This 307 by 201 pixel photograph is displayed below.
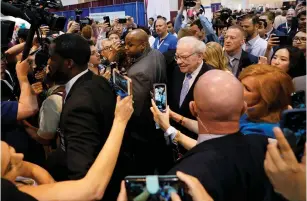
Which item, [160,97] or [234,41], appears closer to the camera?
[160,97]

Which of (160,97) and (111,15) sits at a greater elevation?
(111,15)

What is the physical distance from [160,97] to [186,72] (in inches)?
25.4

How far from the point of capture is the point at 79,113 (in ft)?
5.32

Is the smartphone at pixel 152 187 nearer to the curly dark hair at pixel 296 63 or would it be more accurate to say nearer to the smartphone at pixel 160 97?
the smartphone at pixel 160 97

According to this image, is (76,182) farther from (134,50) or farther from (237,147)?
(134,50)

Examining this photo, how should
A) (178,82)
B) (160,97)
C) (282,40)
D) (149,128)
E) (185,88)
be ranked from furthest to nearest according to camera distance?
(282,40), (149,128), (178,82), (185,88), (160,97)

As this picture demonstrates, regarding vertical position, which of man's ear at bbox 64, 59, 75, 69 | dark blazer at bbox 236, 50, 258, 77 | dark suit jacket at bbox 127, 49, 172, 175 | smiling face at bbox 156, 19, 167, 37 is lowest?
dark suit jacket at bbox 127, 49, 172, 175

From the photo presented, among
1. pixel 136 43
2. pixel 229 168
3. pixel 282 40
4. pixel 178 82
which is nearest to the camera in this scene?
pixel 229 168

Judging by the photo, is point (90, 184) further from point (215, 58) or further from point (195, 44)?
point (215, 58)

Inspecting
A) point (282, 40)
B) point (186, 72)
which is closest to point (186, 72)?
point (186, 72)

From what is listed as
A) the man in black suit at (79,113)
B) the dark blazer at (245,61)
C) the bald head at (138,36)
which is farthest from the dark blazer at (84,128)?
the dark blazer at (245,61)

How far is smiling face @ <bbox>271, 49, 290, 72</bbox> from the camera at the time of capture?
115 inches

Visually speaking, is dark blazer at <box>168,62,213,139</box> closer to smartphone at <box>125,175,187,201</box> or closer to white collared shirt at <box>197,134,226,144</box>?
white collared shirt at <box>197,134,226,144</box>

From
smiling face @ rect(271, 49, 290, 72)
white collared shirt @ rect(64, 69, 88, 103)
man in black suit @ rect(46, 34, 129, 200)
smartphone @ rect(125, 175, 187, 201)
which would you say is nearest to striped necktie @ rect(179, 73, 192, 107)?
smiling face @ rect(271, 49, 290, 72)
